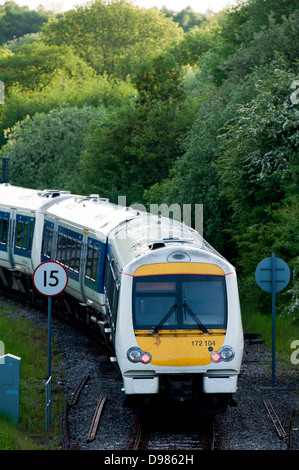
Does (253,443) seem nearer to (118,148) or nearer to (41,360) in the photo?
(41,360)

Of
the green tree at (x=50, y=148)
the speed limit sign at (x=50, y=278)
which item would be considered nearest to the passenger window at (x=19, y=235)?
the speed limit sign at (x=50, y=278)

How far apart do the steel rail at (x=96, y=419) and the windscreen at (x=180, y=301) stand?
5.46 feet

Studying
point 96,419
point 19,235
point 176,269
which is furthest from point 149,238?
point 19,235

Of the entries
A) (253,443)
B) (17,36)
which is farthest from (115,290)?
(17,36)

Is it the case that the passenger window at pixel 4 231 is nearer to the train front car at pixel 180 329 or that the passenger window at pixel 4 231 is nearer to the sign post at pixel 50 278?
the sign post at pixel 50 278

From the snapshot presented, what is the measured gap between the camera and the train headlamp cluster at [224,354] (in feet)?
37.0

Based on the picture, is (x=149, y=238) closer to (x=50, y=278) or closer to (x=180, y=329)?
(x=50, y=278)

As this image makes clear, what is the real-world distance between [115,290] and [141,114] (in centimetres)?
2264

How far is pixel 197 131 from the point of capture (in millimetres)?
29750

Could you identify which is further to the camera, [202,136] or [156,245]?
[202,136]

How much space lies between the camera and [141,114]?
3469 cm

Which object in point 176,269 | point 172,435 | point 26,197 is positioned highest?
point 26,197

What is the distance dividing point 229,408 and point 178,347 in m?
2.24

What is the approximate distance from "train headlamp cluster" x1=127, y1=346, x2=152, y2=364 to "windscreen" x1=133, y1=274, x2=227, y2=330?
35 centimetres
